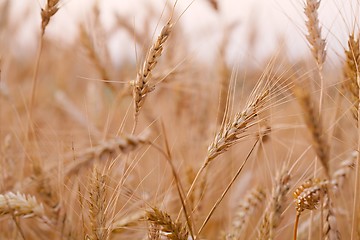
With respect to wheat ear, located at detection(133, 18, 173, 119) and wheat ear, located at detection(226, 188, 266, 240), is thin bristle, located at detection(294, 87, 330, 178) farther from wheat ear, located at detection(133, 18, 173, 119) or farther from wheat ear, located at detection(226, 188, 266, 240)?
wheat ear, located at detection(226, 188, 266, 240)

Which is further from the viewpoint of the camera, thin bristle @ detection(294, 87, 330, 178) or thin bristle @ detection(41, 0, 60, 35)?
thin bristle @ detection(41, 0, 60, 35)

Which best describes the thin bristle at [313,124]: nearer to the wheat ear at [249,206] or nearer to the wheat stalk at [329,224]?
the wheat stalk at [329,224]

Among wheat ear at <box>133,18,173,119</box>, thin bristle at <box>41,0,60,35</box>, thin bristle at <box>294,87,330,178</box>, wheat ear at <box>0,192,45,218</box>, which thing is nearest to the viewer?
thin bristle at <box>294,87,330,178</box>

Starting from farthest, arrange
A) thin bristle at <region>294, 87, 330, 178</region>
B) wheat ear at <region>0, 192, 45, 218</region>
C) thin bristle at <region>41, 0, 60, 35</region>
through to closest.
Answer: thin bristle at <region>41, 0, 60, 35</region> < wheat ear at <region>0, 192, 45, 218</region> < thin bristle at <region>294, 87, 330, 178</region>

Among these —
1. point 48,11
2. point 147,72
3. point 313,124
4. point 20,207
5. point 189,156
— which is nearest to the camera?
point 313,124

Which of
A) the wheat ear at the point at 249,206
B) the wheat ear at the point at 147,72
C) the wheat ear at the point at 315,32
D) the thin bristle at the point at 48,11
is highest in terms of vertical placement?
the thin bristle at the point at 48,11

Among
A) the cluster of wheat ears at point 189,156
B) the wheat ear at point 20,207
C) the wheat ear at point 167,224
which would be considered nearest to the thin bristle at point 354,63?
the cluster of wheat ears at point 189,156

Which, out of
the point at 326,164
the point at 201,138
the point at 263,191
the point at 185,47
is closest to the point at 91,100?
the point at 185,47

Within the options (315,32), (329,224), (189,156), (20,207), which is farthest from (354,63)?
(189,156)

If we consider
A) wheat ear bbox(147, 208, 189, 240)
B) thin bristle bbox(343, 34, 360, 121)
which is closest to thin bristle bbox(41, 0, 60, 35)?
wheat ear bbox(147, 208, 189, 240)

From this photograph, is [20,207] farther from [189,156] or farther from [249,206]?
[189,156]

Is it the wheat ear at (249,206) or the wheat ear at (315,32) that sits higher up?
the wheat ear at (315,32)

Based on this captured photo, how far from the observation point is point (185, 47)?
2.67m

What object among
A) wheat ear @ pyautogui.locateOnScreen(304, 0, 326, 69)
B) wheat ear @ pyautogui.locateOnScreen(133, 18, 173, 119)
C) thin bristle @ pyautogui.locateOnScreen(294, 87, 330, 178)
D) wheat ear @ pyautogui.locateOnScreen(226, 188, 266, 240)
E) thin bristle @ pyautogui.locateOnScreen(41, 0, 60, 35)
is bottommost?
wheat ear @ pyautogui.locateOnScreen(226, 188, 266, 240)
